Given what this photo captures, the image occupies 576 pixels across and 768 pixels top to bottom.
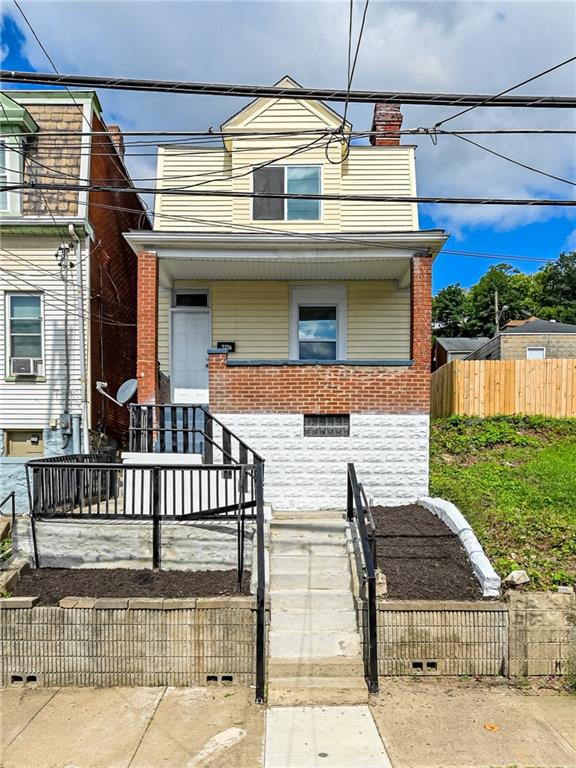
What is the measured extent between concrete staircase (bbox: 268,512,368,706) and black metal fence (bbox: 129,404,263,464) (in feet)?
5.12

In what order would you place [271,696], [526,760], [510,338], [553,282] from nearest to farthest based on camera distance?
1. [526,760]
2. [271,696]
3. [510,338]
4. [553,282]

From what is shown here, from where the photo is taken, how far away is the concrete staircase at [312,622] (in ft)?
15.9

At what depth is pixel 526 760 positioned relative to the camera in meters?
3.91

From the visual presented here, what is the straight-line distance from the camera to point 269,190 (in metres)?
11.4

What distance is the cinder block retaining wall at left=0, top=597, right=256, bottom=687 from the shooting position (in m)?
5.08

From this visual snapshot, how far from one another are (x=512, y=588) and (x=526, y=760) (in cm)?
182

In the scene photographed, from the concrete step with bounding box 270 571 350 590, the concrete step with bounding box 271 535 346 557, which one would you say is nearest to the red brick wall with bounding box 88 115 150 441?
the concrete step with bounding box 271 535 346 557

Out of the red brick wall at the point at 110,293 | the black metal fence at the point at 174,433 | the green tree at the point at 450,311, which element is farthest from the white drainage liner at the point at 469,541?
the green tree at the point at 450,311

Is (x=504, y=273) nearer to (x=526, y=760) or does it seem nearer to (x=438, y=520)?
(x=438, y=520)

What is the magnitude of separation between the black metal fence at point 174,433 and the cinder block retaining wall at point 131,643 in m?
3.17

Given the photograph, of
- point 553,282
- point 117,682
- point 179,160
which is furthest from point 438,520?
point 553,282

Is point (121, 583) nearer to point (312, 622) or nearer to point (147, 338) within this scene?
point (312, 622)

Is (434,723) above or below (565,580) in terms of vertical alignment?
below

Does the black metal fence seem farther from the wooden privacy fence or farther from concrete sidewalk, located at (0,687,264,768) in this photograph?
the wooden privacy fence
